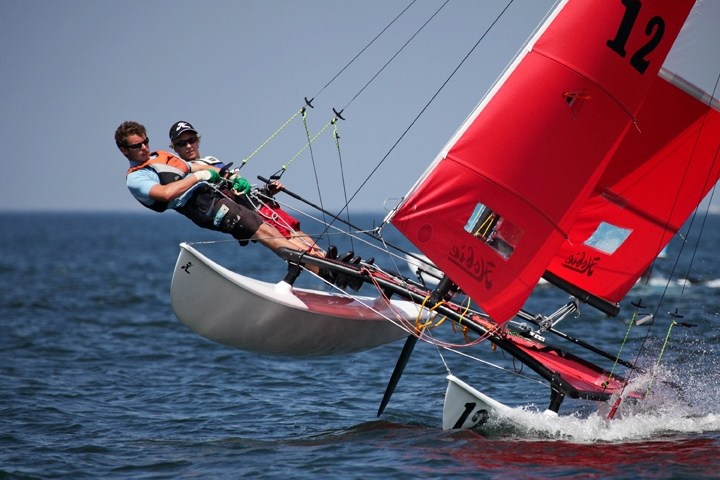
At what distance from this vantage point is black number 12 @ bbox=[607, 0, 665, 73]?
7.27 meters

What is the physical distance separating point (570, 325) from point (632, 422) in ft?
23.0

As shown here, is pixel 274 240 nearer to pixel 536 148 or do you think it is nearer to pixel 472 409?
pixel 472 409

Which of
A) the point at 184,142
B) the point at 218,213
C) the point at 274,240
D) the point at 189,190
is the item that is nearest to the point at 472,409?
the point at 274,240

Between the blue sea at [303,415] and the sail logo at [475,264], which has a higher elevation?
the sail logo at [475,264]

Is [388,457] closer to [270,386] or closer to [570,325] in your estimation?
[270,386]

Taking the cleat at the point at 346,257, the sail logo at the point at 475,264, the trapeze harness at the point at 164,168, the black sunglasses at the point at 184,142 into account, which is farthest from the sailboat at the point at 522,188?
the black sunglasses at the point at 184,142

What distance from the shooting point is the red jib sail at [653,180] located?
823 centimetres

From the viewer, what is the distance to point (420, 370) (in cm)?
1114

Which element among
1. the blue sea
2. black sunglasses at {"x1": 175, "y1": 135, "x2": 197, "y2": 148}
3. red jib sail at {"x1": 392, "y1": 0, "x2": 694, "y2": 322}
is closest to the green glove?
black sunglasses at {"x1": 175, "y1": 135, "x2": 197, "y2": 148}

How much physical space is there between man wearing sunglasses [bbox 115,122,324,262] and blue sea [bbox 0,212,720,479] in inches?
62.4

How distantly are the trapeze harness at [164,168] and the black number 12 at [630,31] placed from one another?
11.1 feet

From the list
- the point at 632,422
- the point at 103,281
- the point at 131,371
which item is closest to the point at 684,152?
the point at 632,422

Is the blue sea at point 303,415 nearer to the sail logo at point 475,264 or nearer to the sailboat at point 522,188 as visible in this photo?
the sailboat at point 522,188

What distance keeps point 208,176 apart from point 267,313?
3.81ft
